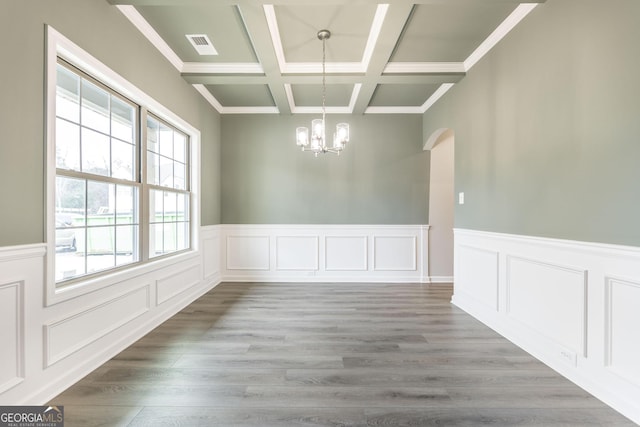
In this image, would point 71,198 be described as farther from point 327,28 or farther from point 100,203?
point 327,28

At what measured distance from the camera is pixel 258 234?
501 centimetres

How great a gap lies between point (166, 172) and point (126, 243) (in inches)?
42.5

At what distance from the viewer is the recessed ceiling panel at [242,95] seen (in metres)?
4.11

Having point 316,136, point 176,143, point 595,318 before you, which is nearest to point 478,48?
point 316,136

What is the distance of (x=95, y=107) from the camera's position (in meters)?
2.36

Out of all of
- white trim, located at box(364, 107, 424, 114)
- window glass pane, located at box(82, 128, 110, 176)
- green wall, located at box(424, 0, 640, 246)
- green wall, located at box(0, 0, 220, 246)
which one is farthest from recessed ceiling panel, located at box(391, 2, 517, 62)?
window glass pane, located at box(82, 128, 110, 176)

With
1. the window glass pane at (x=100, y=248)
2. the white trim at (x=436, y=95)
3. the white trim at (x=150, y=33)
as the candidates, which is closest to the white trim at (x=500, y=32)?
the white trim at (x=436, y=95)

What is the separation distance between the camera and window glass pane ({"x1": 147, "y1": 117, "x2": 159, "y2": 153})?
10.2 ft

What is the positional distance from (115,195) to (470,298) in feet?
12.9

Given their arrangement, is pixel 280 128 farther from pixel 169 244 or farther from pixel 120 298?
pixel 120 298

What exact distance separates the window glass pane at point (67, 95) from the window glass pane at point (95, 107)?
0.06 m

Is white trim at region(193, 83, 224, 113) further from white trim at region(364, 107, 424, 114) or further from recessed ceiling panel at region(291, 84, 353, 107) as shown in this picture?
white trim at region(364, 107, 424, 114)

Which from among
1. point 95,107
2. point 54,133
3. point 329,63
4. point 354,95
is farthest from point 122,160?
point 354,95

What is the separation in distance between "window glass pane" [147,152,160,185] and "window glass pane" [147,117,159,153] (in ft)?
0.24
